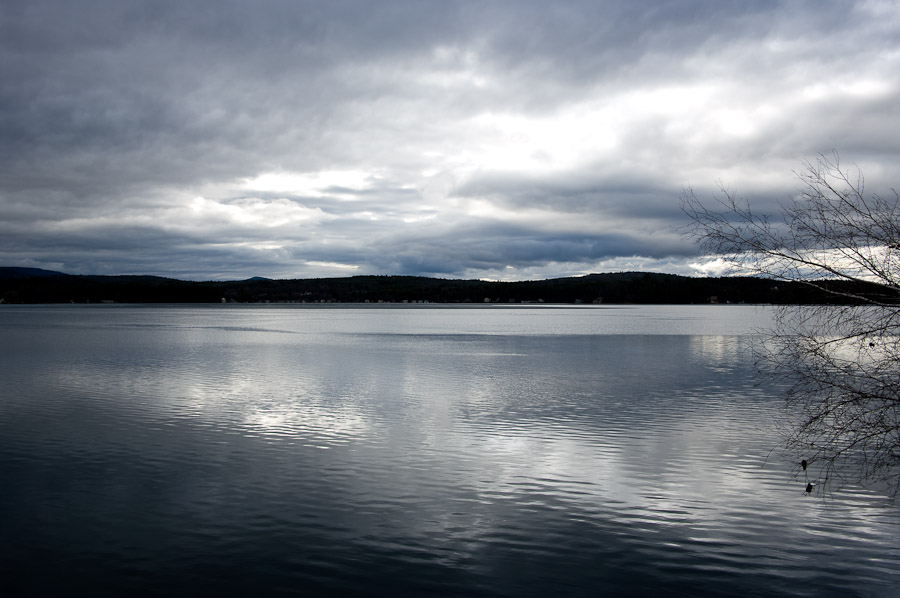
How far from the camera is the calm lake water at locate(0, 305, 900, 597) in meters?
8.37

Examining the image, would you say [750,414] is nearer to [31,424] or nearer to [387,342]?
[31,424]

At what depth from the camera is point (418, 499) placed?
11.2 m

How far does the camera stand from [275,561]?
8750 mm

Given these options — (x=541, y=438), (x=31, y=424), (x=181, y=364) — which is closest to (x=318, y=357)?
(x=181, y=364)

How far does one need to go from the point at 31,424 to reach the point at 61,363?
56.2ft

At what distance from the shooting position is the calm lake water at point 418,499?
329 inches

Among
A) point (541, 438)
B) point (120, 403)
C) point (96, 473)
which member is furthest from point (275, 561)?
point (120, 403)

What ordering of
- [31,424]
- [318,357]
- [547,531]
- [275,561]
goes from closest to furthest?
1. [275,561]
2. [547,531]
3. [31,424]
4. [318,357]

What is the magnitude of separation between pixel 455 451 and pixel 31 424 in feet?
36.2

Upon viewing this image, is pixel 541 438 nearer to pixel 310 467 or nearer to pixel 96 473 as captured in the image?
pixel 310 467

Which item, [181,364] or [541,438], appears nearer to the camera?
[541,438]

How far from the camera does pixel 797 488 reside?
473 inches

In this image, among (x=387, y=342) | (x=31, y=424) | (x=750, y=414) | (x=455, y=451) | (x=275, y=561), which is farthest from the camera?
(x=387, y=342)

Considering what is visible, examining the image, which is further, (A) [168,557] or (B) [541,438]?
(B) [541,438]
